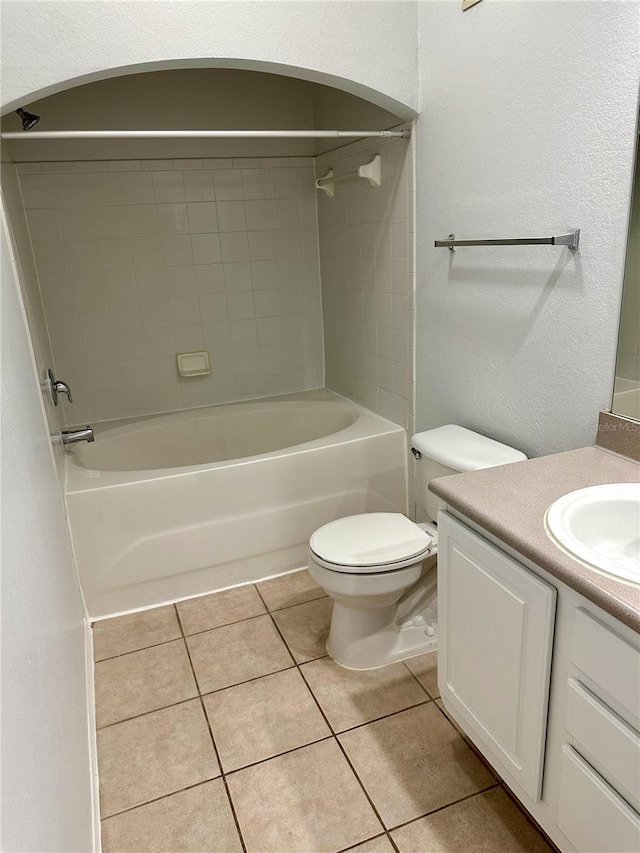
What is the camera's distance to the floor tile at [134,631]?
7.07 feet

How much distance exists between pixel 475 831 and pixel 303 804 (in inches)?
17.1

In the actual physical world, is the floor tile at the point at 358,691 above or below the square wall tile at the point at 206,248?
below

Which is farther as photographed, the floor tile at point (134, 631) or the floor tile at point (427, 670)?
the floor tile at point (134, 631)

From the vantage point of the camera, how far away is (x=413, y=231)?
230 centimetres

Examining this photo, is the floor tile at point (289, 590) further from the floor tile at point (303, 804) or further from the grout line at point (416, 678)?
the floor tile at point (303, 804)

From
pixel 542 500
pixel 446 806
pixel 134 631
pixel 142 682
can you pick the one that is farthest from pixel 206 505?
pixel 542 500

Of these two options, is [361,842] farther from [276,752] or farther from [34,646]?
[34,646]

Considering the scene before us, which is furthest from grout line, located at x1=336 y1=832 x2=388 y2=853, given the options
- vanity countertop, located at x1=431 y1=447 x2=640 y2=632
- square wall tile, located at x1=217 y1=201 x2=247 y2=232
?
square wall tile, located at x1=217 y1=201 x2=247 y2=232

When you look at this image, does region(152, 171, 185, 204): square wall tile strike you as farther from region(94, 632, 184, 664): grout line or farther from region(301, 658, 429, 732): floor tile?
region(301, 658, 429, 732): floor tile

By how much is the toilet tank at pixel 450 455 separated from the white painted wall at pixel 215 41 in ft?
3.98

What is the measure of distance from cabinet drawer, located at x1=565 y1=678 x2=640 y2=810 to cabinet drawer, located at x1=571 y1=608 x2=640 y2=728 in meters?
0.02

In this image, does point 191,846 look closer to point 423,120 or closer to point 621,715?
point 621,715

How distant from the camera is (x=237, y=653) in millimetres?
2100

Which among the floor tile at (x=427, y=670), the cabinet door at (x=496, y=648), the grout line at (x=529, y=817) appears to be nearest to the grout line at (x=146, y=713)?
the floor tile at (x=427, y=670)
